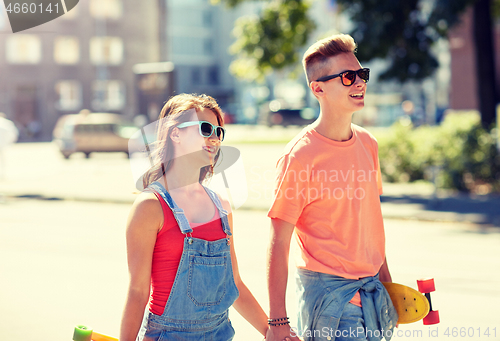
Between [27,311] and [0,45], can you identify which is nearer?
[27,311]

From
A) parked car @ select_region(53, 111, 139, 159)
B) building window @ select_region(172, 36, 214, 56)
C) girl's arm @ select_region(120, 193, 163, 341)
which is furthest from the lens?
building window @ select_region(172, 36, 214, 56)

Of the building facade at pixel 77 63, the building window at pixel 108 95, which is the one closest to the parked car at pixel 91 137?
the building facade at pixel 77 63

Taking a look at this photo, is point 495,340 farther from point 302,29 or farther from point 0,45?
point 0,45

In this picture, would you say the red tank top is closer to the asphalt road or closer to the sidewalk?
the asphalt road

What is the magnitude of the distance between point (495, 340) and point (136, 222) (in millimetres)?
3473

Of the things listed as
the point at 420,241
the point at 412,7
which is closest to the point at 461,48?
the point at 412,7

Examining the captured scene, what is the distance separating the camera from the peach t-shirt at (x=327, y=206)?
8.31ft

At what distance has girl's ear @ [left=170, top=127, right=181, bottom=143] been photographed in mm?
2395

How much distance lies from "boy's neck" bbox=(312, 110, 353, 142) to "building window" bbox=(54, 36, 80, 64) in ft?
170

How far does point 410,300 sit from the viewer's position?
2.67 meters

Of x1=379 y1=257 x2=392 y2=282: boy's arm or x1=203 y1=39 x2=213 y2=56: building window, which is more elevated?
x1=203 y1=39 x2=213 y2=56: building window

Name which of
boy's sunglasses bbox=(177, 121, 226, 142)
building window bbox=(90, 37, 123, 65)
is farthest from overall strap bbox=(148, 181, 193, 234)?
building window bbox=(90, 37, 123, 65)

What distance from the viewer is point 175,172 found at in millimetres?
2400

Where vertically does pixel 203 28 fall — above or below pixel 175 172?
above
